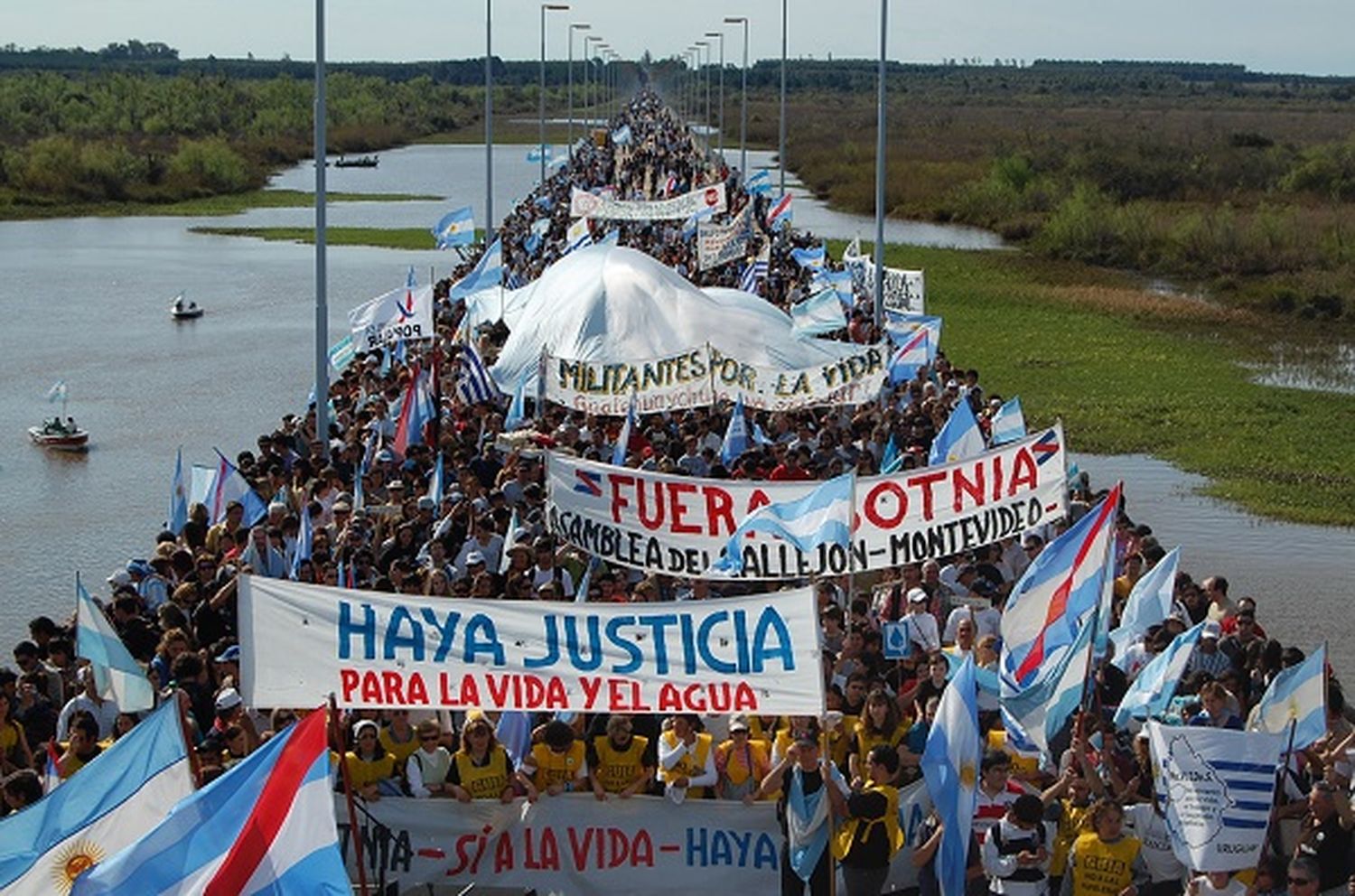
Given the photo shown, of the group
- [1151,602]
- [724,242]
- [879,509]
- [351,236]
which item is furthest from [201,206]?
[1151,602]

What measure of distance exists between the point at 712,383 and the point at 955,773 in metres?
11.3

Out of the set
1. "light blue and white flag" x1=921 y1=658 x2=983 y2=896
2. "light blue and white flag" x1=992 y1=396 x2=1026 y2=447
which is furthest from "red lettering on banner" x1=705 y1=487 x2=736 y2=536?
"light blue and white flag" x1=992 y1=396 x2=1026 y2=447

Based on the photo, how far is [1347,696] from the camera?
1759 centimetres

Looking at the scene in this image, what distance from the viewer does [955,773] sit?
953 centimetres

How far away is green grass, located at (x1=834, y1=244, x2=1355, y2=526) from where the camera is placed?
91.6 feet

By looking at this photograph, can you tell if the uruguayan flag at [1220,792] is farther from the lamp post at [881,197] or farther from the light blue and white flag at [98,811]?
the lamp post at [881,197]

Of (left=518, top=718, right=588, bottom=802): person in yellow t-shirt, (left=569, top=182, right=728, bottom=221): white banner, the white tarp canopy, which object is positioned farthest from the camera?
(left=569, top=182, right=728, bottom=221): white banner

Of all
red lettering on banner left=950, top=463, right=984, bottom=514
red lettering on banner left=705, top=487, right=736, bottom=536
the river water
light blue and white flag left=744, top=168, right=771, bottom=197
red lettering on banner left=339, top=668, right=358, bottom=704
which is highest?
light blue and white flag left=744, top=168, right=771, bottom=197

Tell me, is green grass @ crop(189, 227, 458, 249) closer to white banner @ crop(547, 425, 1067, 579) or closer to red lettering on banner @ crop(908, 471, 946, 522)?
white banner @ crop(547, 425, 1067, 579)

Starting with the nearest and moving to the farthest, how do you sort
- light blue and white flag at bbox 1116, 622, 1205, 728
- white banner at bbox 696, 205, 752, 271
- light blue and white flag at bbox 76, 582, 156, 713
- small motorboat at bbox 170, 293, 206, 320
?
1. light blue and white flag at bbox 76, 582, 156, 713
2. light blue and white flag at bbox 1116, 622, 1205, 728
3. white banner at bbox 696, 205, 752, 271
4. small motorboat at bbox 170, 293, 206, 320

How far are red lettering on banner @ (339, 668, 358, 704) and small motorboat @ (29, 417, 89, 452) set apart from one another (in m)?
20.8

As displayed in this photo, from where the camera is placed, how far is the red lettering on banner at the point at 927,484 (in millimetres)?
12875

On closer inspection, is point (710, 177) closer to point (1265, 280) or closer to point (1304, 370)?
point (1265, 280)

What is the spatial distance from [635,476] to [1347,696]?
8039mm
